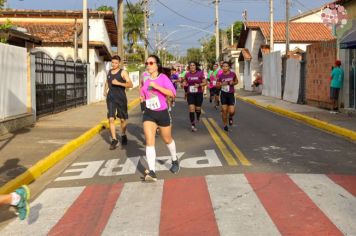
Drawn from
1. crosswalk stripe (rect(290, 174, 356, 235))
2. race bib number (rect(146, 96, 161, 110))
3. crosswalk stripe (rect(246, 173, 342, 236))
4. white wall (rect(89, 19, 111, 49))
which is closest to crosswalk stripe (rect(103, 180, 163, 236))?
race bib number (rect(146, 96, 161, 110))

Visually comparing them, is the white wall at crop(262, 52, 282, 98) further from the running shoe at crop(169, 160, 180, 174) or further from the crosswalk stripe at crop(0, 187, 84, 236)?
the crosswalk stripe at crop(0, 187, 84, 236)

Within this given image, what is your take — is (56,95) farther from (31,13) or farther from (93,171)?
(31,13)

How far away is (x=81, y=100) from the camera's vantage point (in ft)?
80.2

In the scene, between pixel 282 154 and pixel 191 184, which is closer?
pixel 191 184

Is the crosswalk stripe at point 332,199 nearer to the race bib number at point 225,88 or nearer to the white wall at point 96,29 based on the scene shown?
the race bib number at point 225,88

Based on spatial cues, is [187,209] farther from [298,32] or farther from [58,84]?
[298,32]

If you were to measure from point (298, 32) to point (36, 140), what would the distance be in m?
36.2

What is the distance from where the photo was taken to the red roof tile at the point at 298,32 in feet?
140

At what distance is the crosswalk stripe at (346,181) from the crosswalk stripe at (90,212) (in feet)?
9.83

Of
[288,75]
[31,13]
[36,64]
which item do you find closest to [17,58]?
[36,64]

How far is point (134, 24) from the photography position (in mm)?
76875

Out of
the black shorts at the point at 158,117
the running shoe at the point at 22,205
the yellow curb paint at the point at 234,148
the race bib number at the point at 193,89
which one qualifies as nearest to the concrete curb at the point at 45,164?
the running shoe at the point at 22,205

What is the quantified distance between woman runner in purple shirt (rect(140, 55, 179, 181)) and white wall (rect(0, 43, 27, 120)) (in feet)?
19.1

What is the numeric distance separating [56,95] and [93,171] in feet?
36.2
